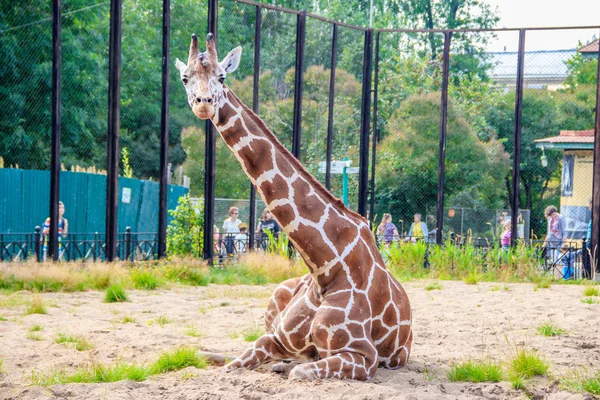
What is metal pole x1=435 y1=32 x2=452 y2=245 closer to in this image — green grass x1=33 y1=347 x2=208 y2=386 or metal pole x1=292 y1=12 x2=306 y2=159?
metal pole x1=292 y1=12 x2=306 y2=159

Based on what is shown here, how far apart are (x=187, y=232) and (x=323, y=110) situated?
8.92 meters

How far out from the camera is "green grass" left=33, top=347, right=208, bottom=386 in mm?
6422

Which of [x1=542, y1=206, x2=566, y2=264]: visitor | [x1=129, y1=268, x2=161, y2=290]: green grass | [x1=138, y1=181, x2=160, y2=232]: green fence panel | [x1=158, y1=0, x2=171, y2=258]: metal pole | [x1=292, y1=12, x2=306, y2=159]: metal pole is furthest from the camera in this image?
[x1=138, y1=181, x2=160, y2=232]: green fence panel

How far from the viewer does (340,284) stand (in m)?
6.55

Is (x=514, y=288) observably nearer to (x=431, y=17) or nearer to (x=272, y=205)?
(x=272, y=205)

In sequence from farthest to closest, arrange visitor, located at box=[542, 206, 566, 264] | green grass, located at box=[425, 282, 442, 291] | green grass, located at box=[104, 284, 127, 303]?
visitor, located at box=[542, 206, 566, 264] < green grass, located at box=[425, 282, 442, 291] < green grass, located at box=[104, 284, 127, 303]

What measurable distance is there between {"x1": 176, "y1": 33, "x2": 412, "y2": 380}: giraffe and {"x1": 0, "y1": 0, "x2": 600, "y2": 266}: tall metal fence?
8453mm

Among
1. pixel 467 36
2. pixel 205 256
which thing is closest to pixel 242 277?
pixel 205 256

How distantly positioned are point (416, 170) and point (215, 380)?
82.7 feet

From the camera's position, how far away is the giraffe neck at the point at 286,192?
259 inches

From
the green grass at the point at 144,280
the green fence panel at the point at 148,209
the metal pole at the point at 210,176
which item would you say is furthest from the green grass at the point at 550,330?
the green fence panel at the point at 148,209

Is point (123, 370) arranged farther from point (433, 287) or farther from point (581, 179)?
point (581, 179)

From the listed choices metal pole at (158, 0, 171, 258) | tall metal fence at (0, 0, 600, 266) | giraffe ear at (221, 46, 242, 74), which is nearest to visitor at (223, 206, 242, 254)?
tall metal fence at (0, 0, 600, 266)

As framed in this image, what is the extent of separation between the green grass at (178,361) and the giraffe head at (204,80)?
200cm
